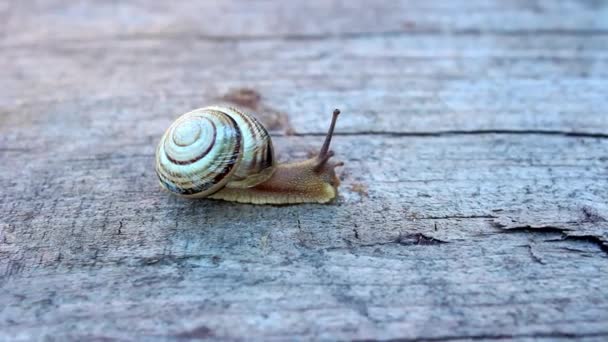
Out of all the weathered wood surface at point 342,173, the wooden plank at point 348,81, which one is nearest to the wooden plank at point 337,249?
the weathered wood surface at point 342,173

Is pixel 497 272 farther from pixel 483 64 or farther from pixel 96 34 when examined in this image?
pixel 96 34

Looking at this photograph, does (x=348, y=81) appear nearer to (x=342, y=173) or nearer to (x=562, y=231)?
(x=342, y=173)

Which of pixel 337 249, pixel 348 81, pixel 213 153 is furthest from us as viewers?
pixel 348 81

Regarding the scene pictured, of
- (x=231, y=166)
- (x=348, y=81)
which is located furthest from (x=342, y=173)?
(x=348, y=81)

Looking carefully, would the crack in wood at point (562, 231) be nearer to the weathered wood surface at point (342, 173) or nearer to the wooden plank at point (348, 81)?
the weathered wood surface at point (342, 173)

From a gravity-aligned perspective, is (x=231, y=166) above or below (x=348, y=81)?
below

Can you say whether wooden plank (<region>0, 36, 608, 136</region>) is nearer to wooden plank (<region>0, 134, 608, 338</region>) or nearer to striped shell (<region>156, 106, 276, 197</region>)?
wooden plank (<region>0, 134, 608, 338</region>)

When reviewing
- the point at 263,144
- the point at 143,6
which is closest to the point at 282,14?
the point at 143,6
